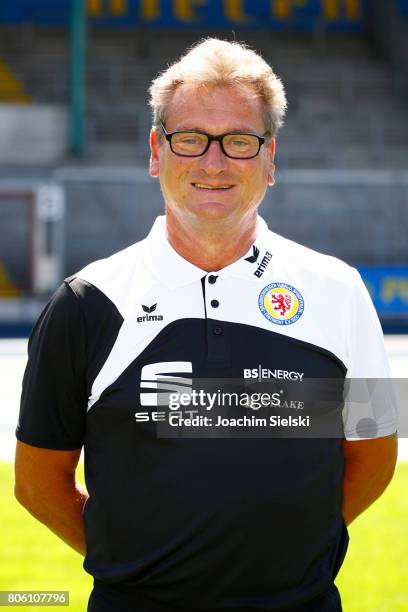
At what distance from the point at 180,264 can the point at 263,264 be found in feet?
0.69

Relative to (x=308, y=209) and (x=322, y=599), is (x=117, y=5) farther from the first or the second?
(x=322, y=599)

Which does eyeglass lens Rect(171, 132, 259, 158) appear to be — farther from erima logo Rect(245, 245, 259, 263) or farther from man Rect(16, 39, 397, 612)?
erima logo Rect(245, 245, 259, 263)

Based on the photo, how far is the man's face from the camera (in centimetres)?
221

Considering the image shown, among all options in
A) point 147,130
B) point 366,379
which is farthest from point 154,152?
point 147,130

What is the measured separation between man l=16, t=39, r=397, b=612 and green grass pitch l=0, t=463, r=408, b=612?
94.1 inches

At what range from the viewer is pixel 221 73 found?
221cm

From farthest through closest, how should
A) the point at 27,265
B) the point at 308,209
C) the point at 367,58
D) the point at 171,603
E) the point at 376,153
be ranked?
the point at 367,58 → the point at 376,153 → the point at 27,265 → the point at 308,209 → the point at 171,603

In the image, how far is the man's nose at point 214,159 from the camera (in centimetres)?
223

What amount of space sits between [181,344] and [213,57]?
683mm

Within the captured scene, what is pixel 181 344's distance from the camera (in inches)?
86.0

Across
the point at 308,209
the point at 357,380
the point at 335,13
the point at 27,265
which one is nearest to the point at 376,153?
the point at 308,209

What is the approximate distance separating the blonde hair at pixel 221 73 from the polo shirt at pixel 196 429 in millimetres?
391

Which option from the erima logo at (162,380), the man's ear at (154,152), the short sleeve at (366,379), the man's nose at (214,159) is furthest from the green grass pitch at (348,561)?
the man's nose at (214,159)

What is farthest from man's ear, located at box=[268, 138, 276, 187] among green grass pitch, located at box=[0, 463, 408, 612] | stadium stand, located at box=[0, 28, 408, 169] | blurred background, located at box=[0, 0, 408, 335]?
stadium stand, located at box=[0, 28, 408, 169]
